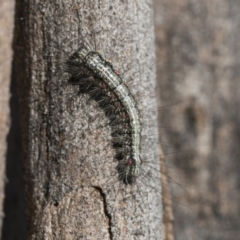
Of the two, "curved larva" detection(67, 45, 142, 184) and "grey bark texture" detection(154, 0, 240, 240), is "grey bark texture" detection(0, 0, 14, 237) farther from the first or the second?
"grey bark texture" detection(154, 0, 240, 240)

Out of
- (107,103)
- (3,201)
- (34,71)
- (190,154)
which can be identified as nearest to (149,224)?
(107,103)

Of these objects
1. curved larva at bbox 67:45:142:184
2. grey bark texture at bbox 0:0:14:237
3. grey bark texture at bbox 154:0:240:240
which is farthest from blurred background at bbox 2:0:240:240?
curved larva at bbox 67:45:142:184

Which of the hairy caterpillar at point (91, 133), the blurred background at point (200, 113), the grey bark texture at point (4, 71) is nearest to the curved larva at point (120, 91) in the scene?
the hairy caterpillar at point (91, 133)

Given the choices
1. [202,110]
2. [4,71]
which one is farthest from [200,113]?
[4,71]

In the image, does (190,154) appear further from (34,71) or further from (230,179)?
(34,71)

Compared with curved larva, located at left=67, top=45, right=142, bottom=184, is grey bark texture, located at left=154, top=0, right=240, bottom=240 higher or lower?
higher

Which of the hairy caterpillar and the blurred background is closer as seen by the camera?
the hairy caterpillar
